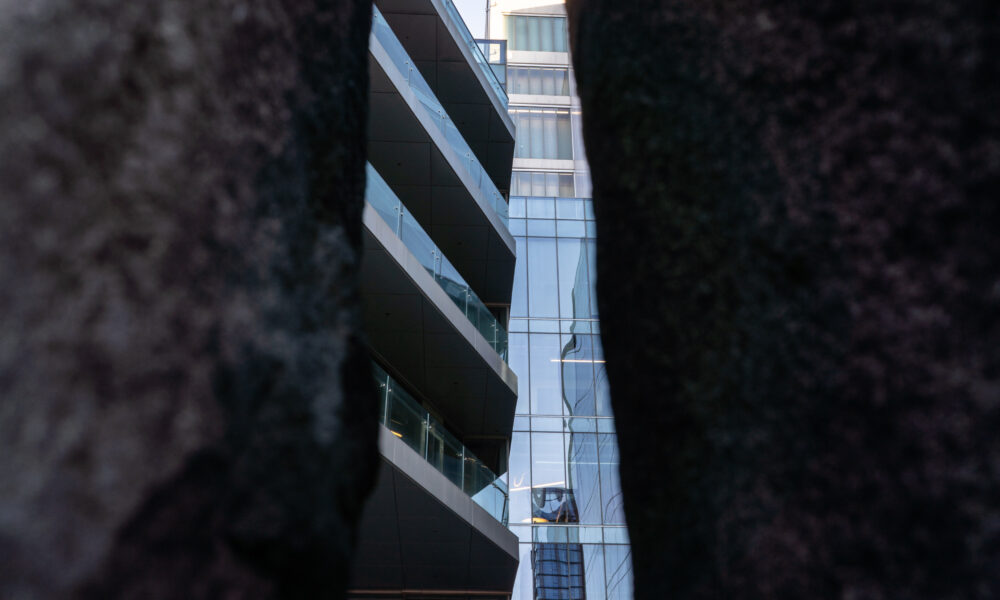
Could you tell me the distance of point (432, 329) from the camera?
13.2 meters

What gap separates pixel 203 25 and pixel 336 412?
0.54 metres

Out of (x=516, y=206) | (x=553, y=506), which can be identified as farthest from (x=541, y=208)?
(x=553, y=506)

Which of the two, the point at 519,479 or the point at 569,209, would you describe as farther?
the point at 569,209

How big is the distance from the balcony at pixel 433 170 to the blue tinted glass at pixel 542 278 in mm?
1477

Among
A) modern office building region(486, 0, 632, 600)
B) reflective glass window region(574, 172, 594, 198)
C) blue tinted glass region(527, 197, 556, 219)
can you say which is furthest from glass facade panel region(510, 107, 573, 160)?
blue tinted glass region(527, 197, 556, 219)

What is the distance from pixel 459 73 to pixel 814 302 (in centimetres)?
1760

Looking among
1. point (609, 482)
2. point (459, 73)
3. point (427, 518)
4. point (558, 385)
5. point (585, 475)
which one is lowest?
point (427, 518)

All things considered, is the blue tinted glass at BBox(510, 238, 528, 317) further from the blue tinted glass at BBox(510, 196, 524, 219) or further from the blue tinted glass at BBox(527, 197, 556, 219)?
the blue tinted glass at BBox(527, 197, 556, 219)

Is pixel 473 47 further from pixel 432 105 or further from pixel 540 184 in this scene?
pixel 540 184

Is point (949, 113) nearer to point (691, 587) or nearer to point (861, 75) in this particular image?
point (861, 75)

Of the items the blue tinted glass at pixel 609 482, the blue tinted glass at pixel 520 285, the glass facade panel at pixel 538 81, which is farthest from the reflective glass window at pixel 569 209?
the blue tinted glass at pixel 609 482

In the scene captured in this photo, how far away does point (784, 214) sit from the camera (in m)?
1.10

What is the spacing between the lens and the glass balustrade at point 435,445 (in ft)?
34.0

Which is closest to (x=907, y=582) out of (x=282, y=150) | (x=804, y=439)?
(x=804, y=439)
